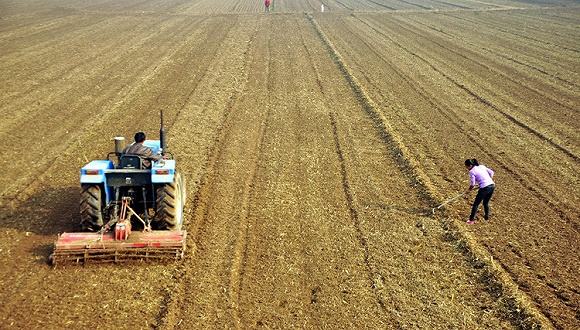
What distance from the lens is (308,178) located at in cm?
1311

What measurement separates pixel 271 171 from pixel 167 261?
4.89 meters

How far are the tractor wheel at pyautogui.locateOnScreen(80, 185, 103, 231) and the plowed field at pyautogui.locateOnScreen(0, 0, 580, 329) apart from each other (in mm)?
779

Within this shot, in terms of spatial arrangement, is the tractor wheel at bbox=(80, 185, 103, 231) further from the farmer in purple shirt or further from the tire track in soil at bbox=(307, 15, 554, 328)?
the farmer in purple shirt

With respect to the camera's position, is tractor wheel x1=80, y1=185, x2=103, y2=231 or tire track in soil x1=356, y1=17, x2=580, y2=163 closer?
tractor wheel x1=80, y1=185, x2=103, y2=231

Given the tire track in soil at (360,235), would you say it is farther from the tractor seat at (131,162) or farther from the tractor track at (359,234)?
the tractor seat at (131,162)

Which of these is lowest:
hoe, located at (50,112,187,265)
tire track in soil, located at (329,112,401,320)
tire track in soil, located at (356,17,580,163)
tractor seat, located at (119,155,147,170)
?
tire track in soil, located at (329,112,401,320)

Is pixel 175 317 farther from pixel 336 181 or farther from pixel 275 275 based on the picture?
pixel 336 181

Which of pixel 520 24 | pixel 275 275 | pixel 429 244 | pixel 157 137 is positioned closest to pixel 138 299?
pixel 275 275

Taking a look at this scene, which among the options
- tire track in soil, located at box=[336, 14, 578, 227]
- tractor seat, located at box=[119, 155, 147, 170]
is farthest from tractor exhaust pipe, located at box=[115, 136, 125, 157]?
tire track in soil, located at box=[336, 14, 578, 227]

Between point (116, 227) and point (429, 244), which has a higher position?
point (116, 227)

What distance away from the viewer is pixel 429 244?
10.2 m

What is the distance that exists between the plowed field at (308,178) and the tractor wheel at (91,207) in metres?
0.78

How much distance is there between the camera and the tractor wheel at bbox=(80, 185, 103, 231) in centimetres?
897

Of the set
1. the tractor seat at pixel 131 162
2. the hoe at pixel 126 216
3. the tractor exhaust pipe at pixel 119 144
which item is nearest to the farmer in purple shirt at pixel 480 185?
the hoe at pixel 126 216
